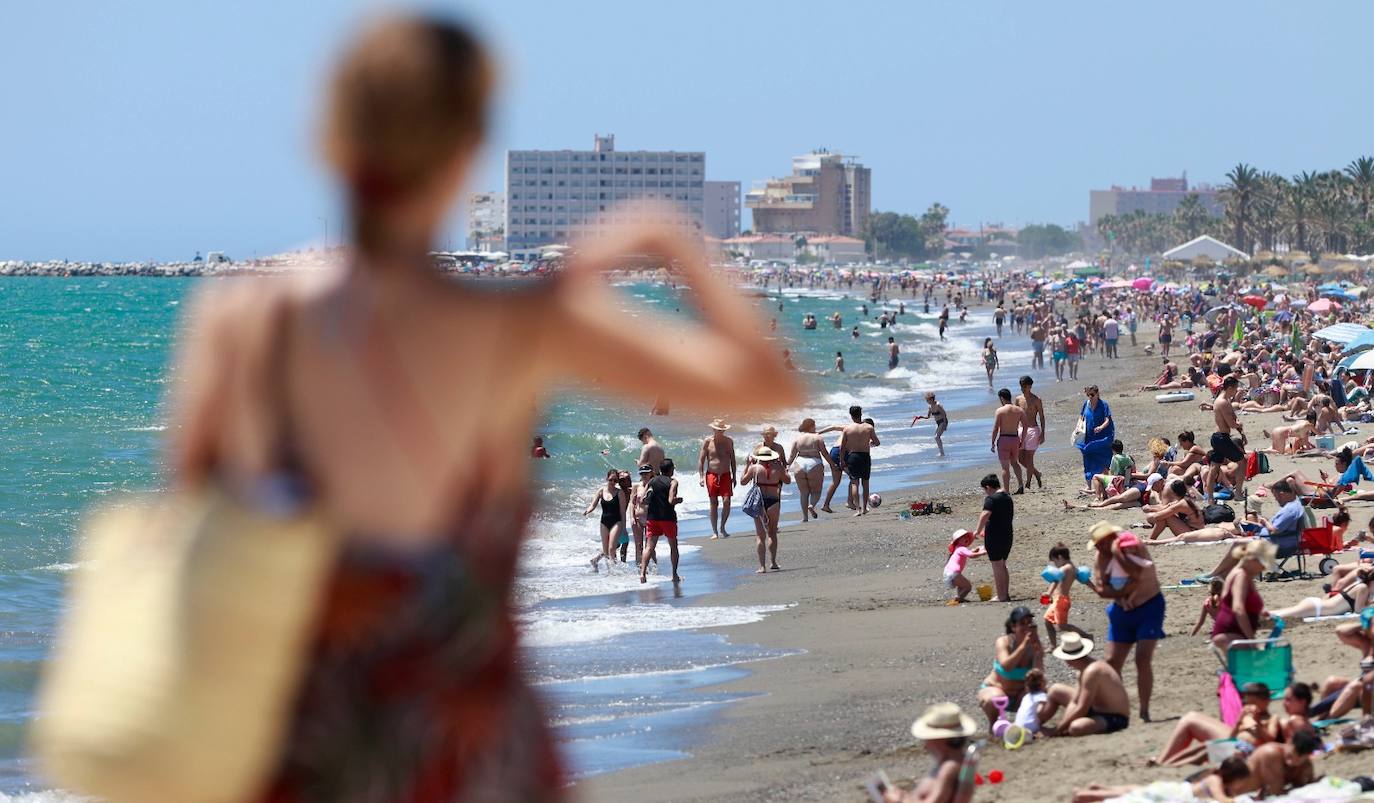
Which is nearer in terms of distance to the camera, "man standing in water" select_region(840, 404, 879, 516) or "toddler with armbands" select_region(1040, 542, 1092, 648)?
"toddler with armbands" select_region(1040, 542, 1092, 648)

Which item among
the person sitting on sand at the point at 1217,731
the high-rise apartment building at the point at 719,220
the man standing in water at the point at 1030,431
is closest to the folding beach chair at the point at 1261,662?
the person sitting on sand at the point at 1217,731

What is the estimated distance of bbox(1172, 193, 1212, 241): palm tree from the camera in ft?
481

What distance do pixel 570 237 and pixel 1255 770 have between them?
22.4 ft

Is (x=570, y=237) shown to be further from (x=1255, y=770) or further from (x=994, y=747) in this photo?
(x=994, y=747)

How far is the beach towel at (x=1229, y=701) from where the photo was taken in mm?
8828

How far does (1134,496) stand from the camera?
1794 centimetres

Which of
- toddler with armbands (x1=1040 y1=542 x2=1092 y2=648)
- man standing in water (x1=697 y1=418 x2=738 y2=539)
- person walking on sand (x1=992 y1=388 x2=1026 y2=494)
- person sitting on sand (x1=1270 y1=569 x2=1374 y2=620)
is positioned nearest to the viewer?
person sitting on sand (x1=1270 y1=569 x2=1374 y2=620)

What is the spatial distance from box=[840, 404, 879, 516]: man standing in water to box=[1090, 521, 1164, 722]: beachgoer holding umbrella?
1057cm

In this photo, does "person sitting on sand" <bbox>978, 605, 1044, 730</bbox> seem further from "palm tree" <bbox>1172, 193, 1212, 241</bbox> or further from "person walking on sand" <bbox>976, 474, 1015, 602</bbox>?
"palm tree" <bbox>1172, 193, 1212, 241</bbox>

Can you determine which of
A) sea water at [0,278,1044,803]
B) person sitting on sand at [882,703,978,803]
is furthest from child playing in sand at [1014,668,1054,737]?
person sitting on sand at [882,703,978,803]

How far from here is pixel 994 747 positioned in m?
9.45

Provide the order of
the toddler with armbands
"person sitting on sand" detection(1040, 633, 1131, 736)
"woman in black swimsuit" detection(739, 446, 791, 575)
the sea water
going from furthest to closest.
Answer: "woman in black swimsuit" detection(739, 446, 791, 575) < the toddler with armbands < the sea water < "person sitting on sand" detection(1040, 633, 1131, 736)

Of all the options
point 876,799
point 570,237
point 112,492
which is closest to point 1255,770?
point 876,799

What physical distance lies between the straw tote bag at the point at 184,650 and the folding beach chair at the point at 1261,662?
826 centimetres
